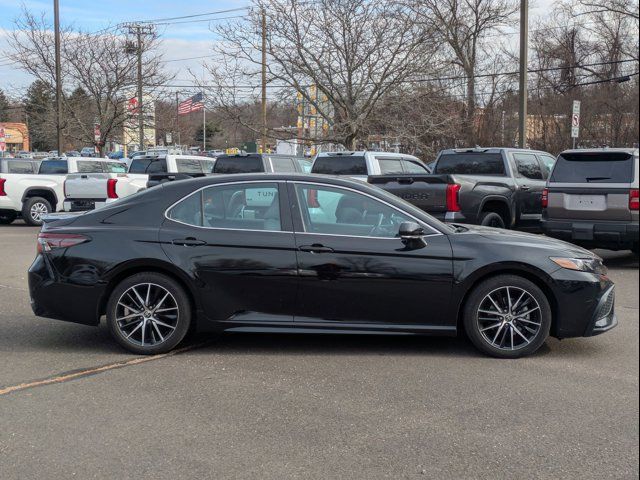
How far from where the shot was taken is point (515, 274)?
5.43 meters

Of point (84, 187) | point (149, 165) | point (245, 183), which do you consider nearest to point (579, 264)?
point (245, 183)

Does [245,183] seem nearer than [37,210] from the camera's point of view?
Yes

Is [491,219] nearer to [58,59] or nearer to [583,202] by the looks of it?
[583,202]

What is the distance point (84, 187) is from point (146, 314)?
468 inches

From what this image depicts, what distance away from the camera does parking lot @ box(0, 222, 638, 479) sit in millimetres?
3592

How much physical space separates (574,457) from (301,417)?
168 centimetres

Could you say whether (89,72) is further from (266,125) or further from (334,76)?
(334,76)

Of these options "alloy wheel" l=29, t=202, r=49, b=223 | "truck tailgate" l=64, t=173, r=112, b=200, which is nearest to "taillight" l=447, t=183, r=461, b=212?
"truck tailgate" l=64, t=173, r=112, b=200

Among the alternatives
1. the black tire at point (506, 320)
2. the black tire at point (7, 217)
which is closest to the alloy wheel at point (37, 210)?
the black tire at point (7, 217)

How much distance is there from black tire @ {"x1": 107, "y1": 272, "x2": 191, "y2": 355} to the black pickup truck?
17.4ft

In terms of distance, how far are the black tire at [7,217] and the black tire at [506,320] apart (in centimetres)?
1604

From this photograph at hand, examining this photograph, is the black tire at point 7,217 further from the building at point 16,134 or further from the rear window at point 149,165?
the building at point 16,134

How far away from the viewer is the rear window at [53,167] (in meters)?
18.5

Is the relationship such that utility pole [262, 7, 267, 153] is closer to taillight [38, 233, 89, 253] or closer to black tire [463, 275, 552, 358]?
taillight [38, 233, 89, 253]
